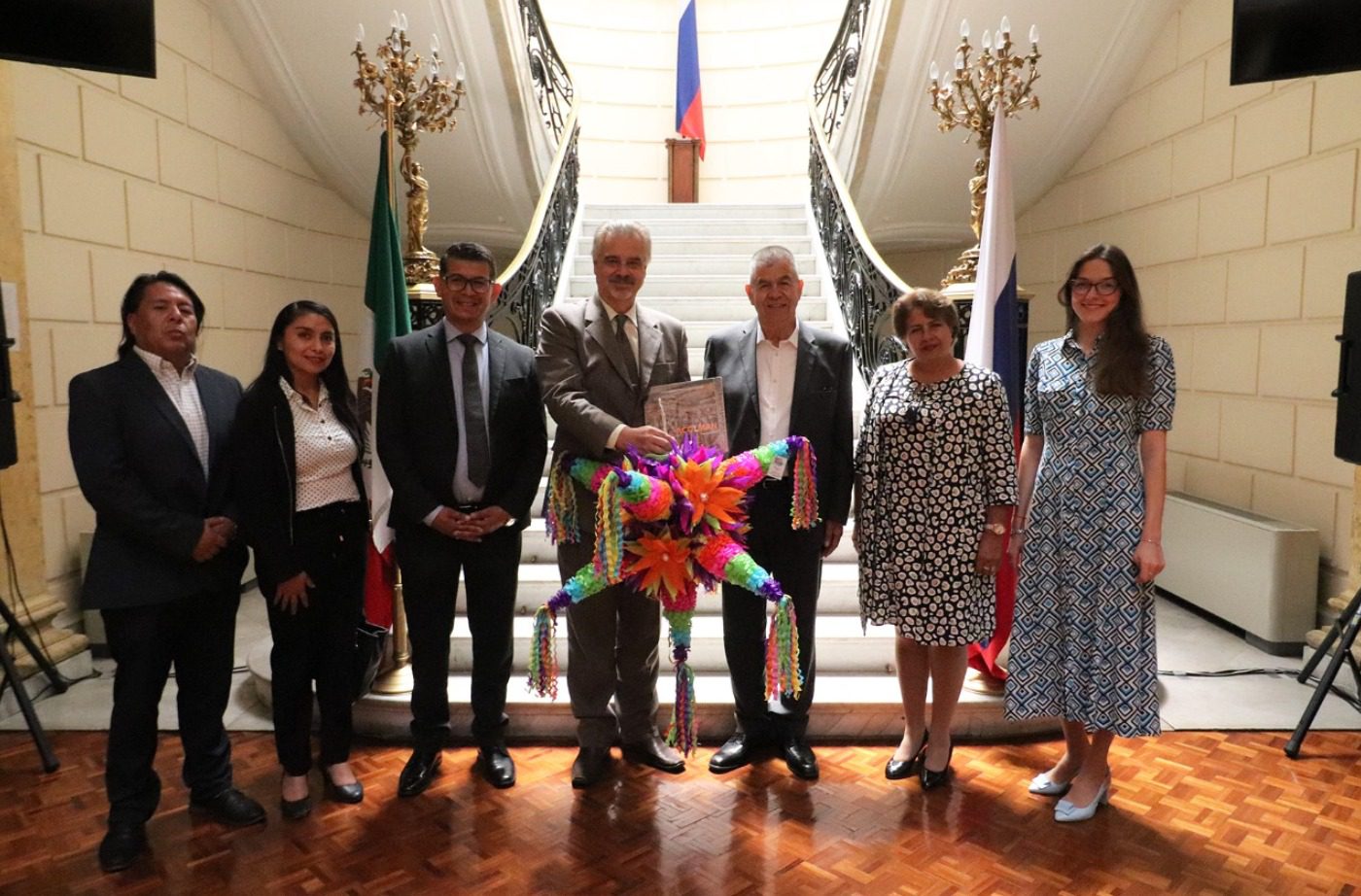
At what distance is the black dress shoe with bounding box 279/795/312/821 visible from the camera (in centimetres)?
250

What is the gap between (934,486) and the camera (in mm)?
2482

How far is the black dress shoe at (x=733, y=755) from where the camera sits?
9.00ft

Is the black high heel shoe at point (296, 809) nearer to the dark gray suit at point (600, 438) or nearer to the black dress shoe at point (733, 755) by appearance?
the dark gray suit at point (600, 438)

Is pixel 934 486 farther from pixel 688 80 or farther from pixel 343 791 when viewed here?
pixel 688 80

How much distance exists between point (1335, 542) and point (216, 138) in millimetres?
5729

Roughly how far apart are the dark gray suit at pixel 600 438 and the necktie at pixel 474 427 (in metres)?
0.20

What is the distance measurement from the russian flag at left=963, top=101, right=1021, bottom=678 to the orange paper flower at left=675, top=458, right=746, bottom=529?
54.1 inches

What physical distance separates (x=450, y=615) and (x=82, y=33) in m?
1.87

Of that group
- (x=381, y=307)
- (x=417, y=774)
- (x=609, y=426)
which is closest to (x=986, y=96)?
(x=609, y=426)

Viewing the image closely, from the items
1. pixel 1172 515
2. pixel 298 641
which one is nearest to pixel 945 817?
pixel 298 641

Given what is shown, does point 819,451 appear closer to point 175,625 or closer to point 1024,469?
point 1024,469

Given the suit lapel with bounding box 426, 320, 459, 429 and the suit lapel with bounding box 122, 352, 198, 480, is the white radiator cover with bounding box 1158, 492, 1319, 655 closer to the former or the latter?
the suit lapel with bounding box 426, 320, 459, 429

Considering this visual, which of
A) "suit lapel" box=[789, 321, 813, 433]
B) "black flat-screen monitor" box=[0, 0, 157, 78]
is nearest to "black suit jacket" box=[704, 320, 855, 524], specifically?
"suit lapel" box=[789, 321, 813, 433]

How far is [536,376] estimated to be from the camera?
2.61 metres
